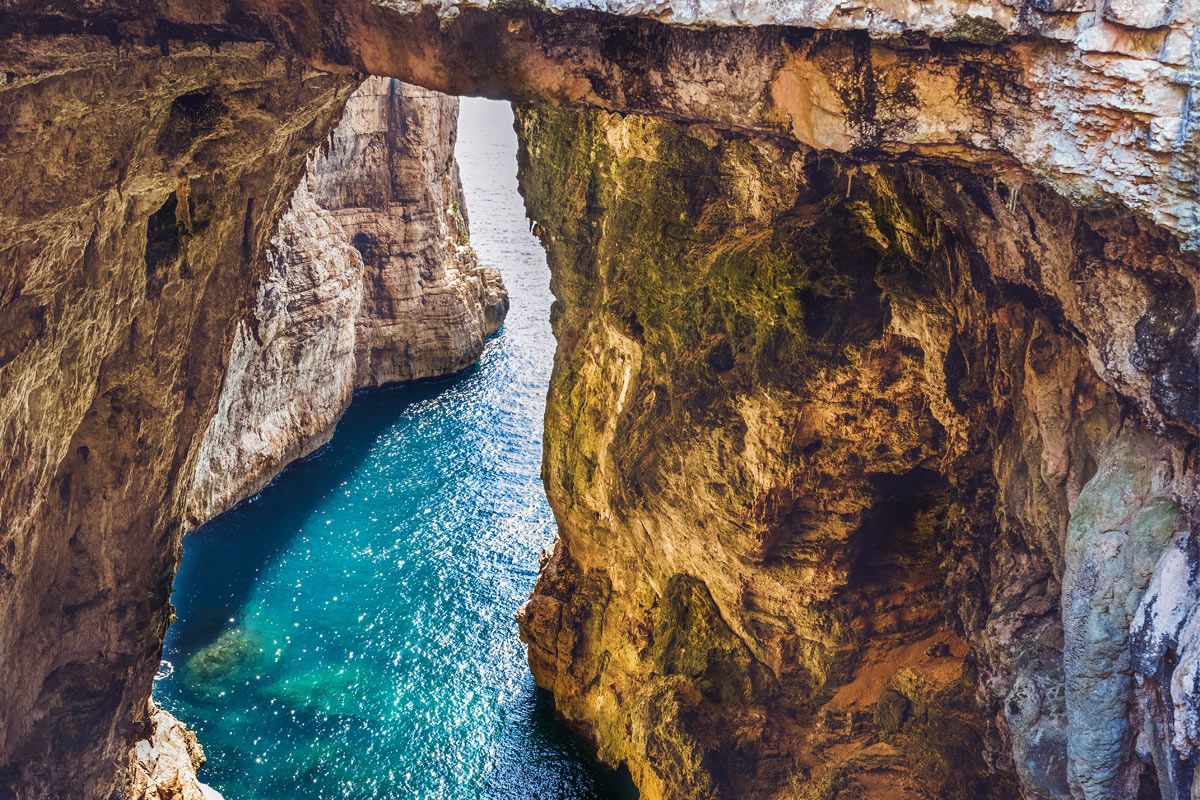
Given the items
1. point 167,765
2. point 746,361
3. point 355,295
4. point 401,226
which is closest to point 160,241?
point 746,361

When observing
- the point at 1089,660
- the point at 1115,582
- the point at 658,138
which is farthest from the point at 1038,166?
the point at 658,138

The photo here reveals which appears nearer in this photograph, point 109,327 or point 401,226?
point 109,327

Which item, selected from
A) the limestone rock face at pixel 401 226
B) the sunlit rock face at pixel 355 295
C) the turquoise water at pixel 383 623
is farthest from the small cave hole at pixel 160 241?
the limestone rock face at pixel 401 226

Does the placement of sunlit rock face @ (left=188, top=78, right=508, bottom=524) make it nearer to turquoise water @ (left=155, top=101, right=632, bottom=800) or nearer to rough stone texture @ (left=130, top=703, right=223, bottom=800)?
turquoise water @ (left=155, top=101, right=632, bottom=800)

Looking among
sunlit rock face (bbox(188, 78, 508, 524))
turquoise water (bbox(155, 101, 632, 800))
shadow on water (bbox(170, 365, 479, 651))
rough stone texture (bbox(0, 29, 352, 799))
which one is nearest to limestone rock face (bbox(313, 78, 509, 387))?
sunlit rock face (bbox(188, 78, 508, 524))

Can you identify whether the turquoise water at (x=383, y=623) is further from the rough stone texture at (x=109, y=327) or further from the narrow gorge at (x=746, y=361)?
the rough stone texture at (x=109, y=327)

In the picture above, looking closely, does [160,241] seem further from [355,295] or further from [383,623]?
[355,295]
